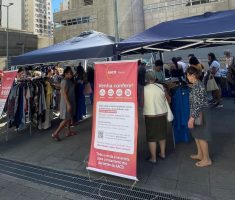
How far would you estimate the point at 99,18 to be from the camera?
4169 centimetres

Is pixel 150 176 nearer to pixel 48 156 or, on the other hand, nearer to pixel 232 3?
pixel 48 156

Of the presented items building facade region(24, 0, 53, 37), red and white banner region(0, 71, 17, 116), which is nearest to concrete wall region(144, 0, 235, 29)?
red and white banner region(0, 71, 17, 116)

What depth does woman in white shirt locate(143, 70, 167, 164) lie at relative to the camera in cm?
443

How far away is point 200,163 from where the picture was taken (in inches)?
175

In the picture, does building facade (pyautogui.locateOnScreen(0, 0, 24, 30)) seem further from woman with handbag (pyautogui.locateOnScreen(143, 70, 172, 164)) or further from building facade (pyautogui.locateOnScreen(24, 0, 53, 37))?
woman with handbag (pyautogui.locateOnScreen(143, 70, 172, 164))

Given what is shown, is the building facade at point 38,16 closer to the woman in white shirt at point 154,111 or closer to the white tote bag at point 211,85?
the white tote bag at point 211,85

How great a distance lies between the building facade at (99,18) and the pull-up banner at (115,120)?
98.8 ft

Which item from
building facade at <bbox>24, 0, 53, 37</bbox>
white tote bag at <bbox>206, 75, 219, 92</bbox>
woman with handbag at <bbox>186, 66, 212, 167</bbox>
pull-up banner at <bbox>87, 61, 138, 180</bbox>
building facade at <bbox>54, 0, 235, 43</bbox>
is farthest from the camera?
building facade at <bbox>24, 0, 53, 37</bbox>

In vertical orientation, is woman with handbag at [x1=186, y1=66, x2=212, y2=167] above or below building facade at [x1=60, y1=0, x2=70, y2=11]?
below

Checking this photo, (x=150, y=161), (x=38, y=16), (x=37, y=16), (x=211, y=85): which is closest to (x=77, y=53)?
(x=150, y=161)

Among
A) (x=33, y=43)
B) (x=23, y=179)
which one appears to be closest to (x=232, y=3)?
(x=33, y=43)

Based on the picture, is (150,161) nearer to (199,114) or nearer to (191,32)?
(199,114)

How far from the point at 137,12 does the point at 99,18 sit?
772 cm

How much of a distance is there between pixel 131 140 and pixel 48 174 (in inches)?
65.1
